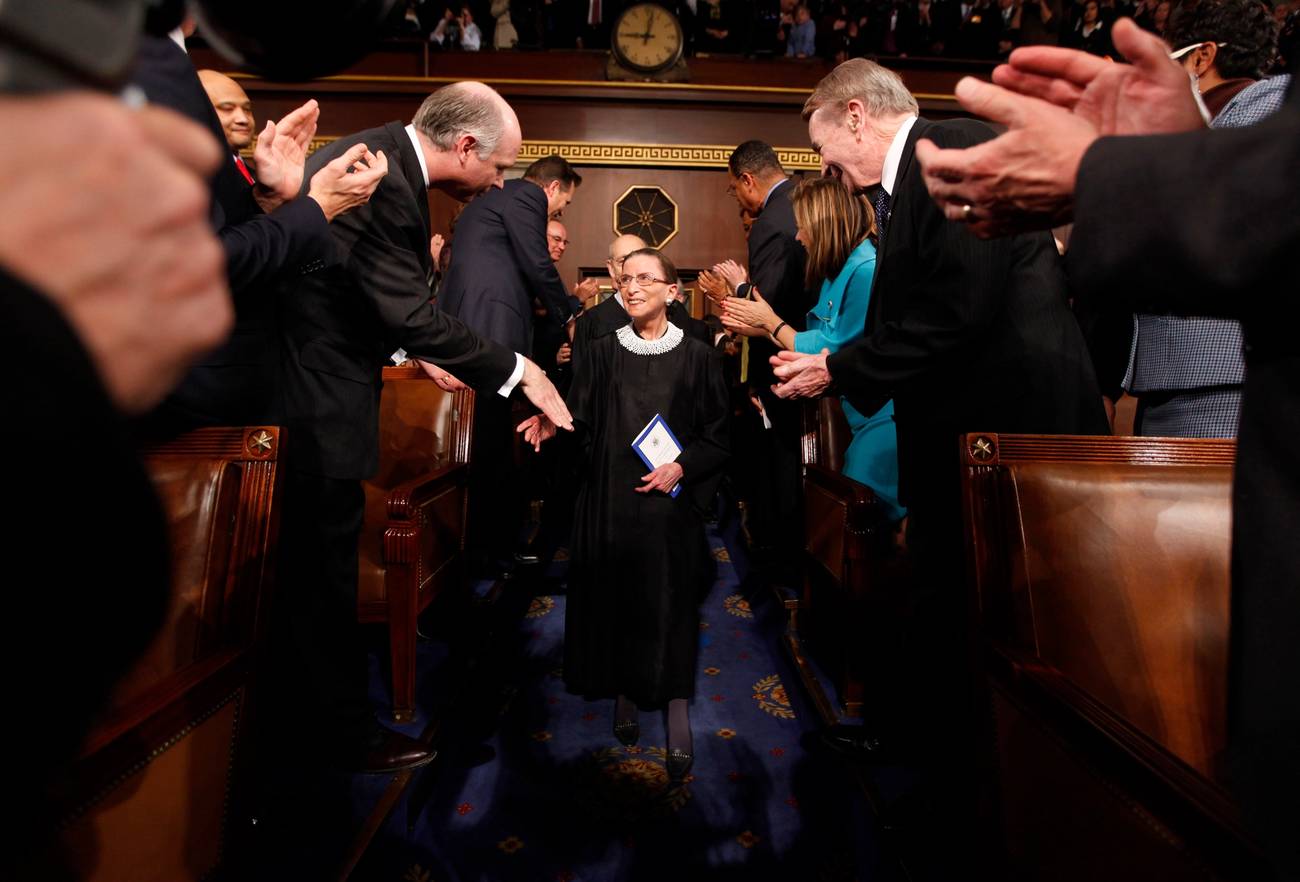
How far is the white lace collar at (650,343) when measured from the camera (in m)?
2.52

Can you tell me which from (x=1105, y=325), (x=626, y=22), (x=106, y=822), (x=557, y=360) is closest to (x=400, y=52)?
(x=626, y=22)

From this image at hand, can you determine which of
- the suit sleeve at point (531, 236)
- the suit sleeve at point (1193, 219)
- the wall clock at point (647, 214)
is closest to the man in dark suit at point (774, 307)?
the suit sleeve at point (531, 236)

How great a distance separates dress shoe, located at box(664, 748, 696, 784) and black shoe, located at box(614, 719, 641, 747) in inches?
6.6

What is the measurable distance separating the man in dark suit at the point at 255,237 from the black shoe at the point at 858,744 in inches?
72.0

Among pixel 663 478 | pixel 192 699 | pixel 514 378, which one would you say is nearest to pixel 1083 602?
pixel 663 478

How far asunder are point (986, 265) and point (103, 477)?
176 centimetres

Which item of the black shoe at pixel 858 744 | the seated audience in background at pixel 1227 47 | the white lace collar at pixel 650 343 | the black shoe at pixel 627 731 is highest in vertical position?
the seated audience in background at pixel 1227 47

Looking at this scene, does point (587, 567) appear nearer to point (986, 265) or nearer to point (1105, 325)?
point (986, 265)

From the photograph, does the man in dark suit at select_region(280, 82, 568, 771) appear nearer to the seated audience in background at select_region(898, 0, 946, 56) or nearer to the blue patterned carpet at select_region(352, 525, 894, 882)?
the blue patterned carpet at select_region(352, 525, 894, 882)

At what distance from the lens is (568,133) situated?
709cm

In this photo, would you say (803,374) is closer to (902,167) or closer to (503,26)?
(902,167)

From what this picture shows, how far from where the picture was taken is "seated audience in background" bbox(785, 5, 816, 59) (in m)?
7.30

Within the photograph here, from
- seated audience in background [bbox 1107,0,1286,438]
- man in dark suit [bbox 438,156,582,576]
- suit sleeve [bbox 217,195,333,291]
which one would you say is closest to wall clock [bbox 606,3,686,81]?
man in dark suit [bbox 438,156,582,576]

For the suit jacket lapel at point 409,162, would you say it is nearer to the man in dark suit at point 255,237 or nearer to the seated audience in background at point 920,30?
the man in dark suit at point 255,237
